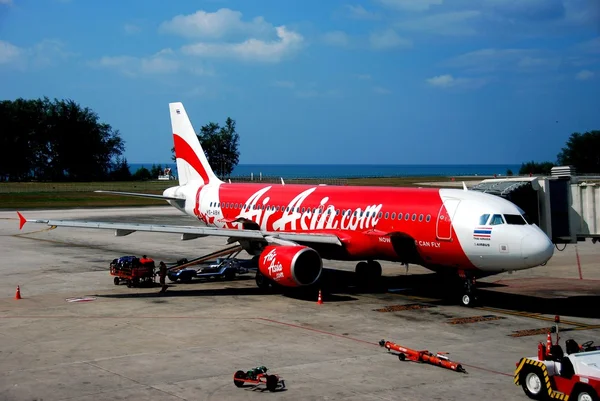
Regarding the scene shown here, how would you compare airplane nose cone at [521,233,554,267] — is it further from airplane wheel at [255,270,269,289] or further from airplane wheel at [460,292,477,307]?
airplane wheel at [255,270,269,289]

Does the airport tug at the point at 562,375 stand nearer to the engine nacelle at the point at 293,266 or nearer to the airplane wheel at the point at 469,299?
the airplane wheel at the point at 469,299

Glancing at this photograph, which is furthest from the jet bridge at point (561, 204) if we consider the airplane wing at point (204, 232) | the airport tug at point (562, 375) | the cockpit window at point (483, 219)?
the airport tug at point (562, 375)

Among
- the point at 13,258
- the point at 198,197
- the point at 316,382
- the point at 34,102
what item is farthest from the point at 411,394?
the point at 34,102

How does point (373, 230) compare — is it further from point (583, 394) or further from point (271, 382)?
point (583, 394)

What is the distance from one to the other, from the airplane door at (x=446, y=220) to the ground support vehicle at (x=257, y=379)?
11576 millimetres

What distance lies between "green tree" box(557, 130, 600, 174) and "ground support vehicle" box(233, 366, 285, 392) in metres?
68.6

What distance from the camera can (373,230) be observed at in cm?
2956

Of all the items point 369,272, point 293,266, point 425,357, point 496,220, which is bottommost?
point 425,357

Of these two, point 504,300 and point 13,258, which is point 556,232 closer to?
point 504,300

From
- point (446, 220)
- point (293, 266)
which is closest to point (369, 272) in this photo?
point (293, 266)

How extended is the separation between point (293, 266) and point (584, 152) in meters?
60.4

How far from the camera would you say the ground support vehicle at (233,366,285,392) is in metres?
16.6

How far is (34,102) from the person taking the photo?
163 meters

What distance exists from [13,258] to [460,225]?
1024 inches
